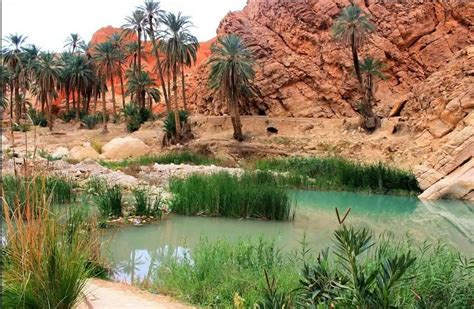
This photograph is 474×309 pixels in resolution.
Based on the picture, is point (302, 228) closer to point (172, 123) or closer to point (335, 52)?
point (172, 123)

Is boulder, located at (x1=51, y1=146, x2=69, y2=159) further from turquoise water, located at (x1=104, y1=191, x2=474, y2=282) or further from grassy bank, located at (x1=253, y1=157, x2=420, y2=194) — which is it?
turquoise water, located at (x1=104, y1=191, x2=474, y2=282)

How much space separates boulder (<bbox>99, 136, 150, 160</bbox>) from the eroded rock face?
38.8 ft

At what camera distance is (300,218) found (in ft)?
43.1

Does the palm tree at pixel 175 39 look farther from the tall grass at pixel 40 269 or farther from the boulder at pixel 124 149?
the tall grass at pixel 40 269

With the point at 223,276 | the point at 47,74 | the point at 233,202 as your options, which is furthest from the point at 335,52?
the point at 223,276

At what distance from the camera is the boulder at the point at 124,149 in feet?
102

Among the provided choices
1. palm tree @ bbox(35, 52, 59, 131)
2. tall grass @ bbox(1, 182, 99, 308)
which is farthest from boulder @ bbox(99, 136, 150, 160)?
tall grass @ bbox(1, 182, 99, 308)

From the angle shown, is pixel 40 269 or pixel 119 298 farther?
pixel 119 298

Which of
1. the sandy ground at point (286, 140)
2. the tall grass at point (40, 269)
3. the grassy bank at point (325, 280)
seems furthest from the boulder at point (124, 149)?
the tall grass at point (40, 269)

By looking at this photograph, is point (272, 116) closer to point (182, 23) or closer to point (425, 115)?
point (182, 23)

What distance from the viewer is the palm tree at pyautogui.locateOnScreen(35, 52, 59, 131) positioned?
144ft

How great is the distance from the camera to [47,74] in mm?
44406

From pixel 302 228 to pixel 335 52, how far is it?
1287 inches

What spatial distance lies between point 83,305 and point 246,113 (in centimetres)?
3783
